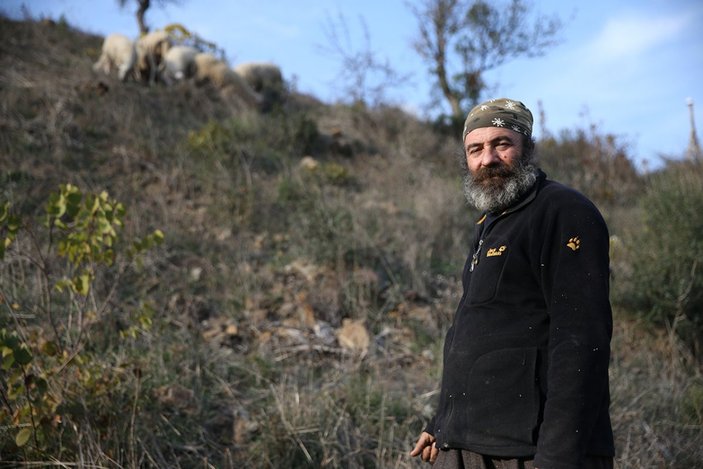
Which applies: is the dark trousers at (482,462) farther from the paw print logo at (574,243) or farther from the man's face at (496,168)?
the man's face at (496,168)

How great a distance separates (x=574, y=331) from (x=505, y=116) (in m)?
0.86

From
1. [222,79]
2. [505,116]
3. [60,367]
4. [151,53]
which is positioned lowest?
[60,367]

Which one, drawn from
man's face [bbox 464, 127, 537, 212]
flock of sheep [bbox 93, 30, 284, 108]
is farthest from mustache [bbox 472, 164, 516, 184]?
flock of sheep [bbox 93, 30, 284, 108]

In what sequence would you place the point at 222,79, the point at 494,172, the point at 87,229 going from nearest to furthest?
the point at 494,172 < the point at 87,229 < the point at 222,79

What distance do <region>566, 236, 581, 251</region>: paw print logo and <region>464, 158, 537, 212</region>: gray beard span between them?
325mm

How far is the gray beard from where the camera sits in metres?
2.06

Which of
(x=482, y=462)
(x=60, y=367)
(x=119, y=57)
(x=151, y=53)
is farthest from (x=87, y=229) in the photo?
(x=151, y=53)

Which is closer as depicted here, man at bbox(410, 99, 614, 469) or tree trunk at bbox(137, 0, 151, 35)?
man at bbox(410, 99, 614, 469)

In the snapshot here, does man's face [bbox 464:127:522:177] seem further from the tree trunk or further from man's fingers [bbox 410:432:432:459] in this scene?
the tree trunk

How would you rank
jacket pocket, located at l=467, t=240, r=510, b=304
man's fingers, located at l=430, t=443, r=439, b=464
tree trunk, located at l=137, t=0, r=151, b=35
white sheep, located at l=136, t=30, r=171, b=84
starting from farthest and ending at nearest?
tree trunk, located at l=137, t=0, r=151, b=35 < white sheep, located at l=136, t=30, r=171, b=84 < man's fingers, located at l=430, t=443, r=439, b=464 < jacket pocket, located at l=467, t=240, r=510, b=304

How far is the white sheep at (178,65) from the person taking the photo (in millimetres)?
11539

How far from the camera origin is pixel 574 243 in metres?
1.79

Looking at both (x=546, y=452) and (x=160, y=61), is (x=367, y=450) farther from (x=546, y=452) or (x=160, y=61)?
(x=160, y=61)

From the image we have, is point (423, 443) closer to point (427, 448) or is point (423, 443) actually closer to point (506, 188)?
point (427, 448)
